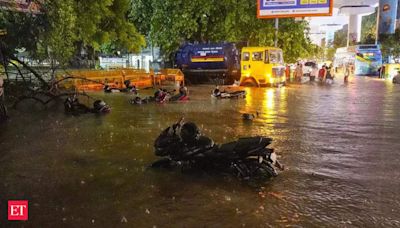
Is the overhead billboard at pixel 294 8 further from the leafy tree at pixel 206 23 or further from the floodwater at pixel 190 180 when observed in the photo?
the floodwater at pixel 190 180

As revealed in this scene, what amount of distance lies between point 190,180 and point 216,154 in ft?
1.88

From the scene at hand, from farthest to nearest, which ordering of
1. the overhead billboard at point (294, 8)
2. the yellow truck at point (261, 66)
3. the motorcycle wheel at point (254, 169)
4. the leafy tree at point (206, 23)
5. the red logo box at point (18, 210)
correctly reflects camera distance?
the leafy tree at point (206, 23) < the overhead billboard at point (294, 8) < the yellow truck at point (261, 66) < the motorcycle wheel at point (254, 169) < the red logo box at point (18, 210)

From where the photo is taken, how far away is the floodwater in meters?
4.24

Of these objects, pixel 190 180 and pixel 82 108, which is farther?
pixel 82 108

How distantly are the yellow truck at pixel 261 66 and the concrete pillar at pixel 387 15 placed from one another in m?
25.9

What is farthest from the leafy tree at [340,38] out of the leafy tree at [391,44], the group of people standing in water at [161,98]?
the group of people standing in water at [161,98]

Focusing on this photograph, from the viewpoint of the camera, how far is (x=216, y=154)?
578cm

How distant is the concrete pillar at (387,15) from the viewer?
42.4 m

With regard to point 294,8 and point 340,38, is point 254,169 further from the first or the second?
point 340,38

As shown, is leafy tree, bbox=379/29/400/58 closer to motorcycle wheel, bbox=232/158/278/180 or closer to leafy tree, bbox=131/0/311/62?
leafy tree, bbox=131/0/311/62

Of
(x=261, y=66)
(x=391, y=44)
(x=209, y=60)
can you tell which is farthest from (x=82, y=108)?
(x=391, y=44)

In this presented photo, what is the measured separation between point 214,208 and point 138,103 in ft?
33.4

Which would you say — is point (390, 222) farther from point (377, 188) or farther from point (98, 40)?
point (98, 40)

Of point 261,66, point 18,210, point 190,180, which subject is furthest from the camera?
point 261,66
